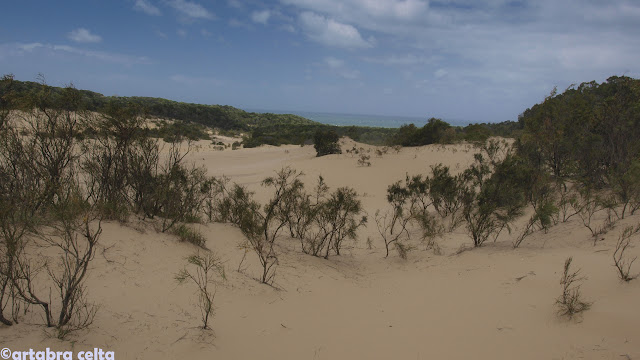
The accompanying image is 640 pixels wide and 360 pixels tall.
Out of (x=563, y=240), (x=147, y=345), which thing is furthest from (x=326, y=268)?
(x=563, y=240)

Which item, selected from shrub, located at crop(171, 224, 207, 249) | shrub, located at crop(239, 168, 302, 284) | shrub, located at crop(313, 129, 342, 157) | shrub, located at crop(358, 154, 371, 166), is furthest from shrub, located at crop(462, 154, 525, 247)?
shrub, located at crop(313, 129, 342, 157)

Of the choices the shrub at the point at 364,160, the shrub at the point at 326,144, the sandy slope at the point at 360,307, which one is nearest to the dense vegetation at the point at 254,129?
the sandy slope at the point at 360,307

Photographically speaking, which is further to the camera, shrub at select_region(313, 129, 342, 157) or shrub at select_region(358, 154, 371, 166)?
shrub at select_region(313, 129, 342, 157)

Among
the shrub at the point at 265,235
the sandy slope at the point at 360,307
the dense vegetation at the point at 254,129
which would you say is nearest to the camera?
the sandy slope at the point at 360,307

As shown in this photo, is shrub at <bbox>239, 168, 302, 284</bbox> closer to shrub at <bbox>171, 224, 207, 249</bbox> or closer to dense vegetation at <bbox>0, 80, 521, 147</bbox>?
shrub at <bbox>171, 224, 207, 249</bbox>

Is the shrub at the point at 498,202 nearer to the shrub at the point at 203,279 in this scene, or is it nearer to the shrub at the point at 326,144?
the shrub at the point at 203,279

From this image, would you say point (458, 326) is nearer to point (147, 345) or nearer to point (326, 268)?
point (326, 268)

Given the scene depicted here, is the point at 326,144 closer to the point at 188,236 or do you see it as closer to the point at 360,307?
the point at 188,236

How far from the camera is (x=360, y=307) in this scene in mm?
4832

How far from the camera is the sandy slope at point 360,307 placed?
3359 mm

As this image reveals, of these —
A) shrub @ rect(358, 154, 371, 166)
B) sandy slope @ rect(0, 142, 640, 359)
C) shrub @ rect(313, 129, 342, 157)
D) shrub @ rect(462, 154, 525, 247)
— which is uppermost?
shrub @ rect(313, 129, 342, 157)

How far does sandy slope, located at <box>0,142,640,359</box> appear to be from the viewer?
336 centimetres

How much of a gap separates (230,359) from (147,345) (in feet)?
2.64

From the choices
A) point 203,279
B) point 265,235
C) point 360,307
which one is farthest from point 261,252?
point 265,235
